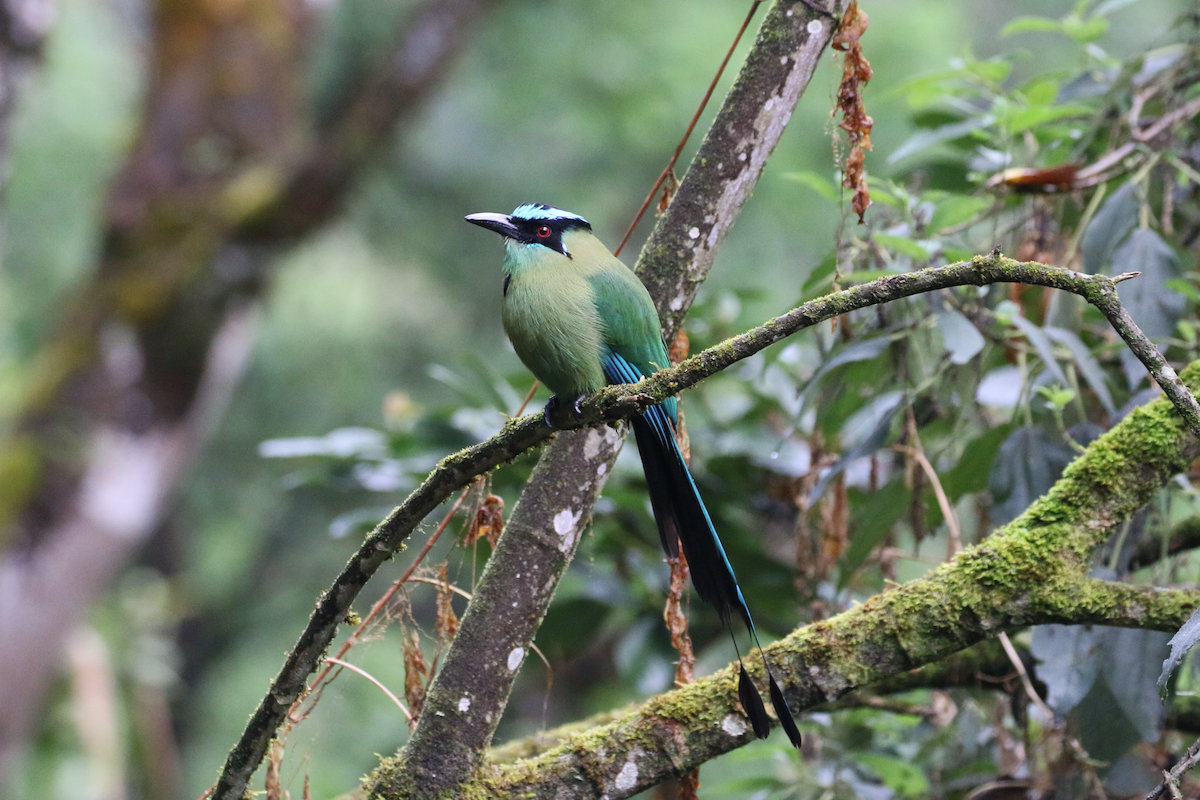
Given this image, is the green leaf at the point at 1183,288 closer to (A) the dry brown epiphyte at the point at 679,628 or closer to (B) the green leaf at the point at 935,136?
(B) the green leaf at the point at 935,136

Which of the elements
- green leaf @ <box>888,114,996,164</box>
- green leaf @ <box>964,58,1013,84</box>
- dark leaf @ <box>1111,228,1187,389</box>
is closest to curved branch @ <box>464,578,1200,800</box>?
dark leaf @ <box>1111,228,1187,389</box>

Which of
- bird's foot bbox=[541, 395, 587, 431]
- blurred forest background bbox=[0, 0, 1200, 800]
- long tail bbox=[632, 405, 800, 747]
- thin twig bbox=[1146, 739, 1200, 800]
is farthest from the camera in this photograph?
blurred forest background bbox=[0, 0, 1200, 800]

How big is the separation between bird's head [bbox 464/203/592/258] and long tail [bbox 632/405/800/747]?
0.42m

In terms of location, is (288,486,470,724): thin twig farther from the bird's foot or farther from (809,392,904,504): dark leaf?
(809,392,904,504): dark leaf

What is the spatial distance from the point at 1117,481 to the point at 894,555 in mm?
775

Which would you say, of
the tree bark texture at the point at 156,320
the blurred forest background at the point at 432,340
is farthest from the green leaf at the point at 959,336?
the tree bark texture at the point at 156,320

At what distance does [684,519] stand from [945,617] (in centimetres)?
42

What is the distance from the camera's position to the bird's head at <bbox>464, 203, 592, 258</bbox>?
6.40 feet

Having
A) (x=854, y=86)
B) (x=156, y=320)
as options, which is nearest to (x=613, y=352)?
(x=854, y=86)

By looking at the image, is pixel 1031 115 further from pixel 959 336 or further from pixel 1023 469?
pixel 1023 469

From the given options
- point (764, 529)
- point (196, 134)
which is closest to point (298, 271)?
point (196, 134)

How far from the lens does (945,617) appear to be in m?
1.54

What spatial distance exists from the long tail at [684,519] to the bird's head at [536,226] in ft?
1.38

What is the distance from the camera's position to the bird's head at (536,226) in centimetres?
195
